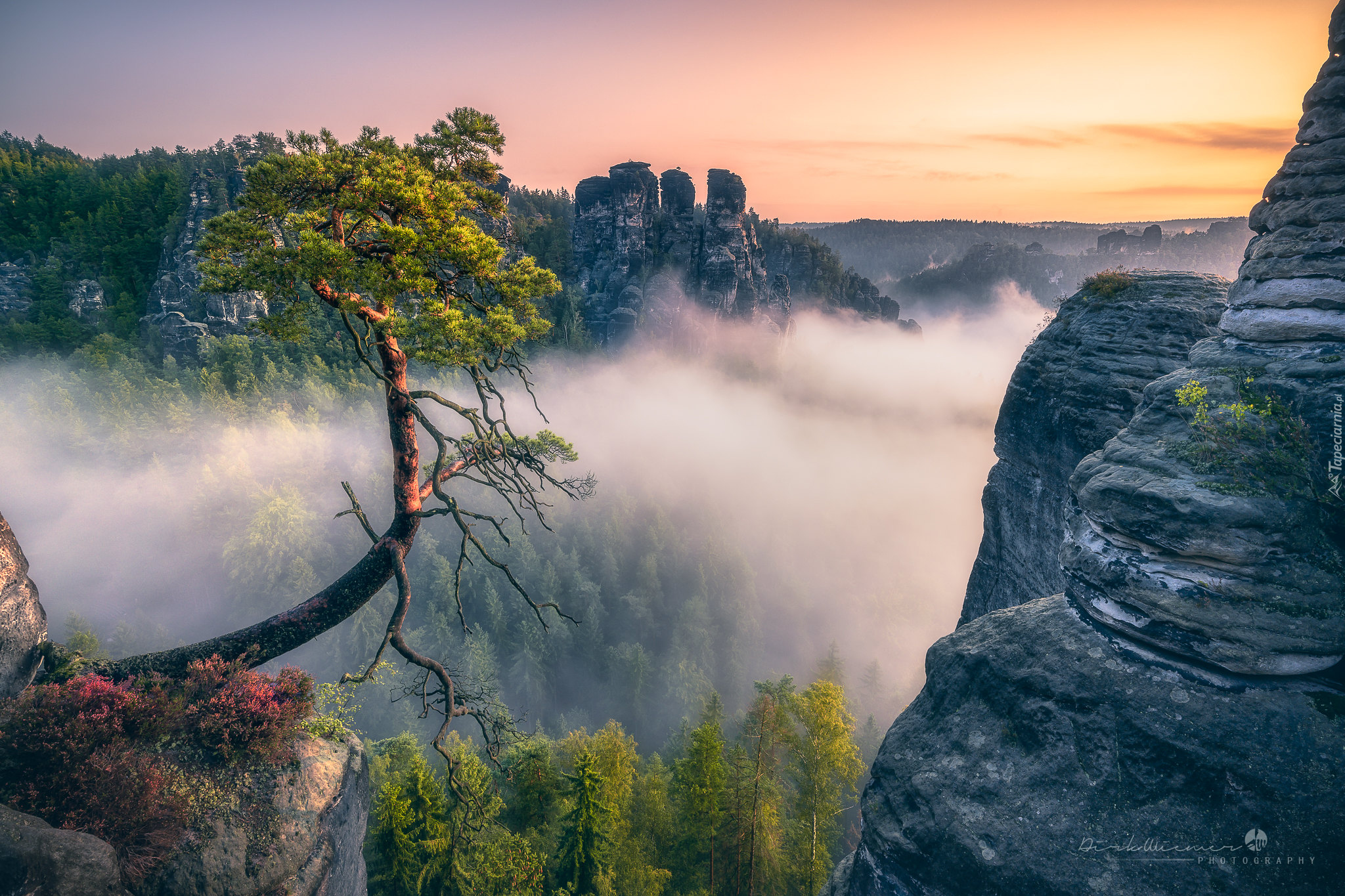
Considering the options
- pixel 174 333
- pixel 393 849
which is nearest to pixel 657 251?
pixel 174 333

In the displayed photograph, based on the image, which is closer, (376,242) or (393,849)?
(376,242)

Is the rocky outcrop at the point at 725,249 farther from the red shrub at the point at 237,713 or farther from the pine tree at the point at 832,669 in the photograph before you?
the red shrub at the point at 237,713

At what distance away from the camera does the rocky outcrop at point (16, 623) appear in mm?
6730

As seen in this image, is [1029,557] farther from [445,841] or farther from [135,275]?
[135,275]

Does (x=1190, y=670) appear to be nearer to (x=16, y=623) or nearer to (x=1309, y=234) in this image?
(x=1309, y=234)

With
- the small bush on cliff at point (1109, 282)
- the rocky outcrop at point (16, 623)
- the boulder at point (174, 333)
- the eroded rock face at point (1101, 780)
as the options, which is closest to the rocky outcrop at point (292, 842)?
the rocky outcrop at point (16, 623)

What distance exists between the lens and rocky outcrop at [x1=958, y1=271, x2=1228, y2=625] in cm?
1319

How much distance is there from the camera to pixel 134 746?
6.37 meters

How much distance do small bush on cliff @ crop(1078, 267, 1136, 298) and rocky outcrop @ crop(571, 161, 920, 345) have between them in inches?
2497

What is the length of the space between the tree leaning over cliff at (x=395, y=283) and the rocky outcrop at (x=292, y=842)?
6.42 ft

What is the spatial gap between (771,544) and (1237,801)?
82.2 meters

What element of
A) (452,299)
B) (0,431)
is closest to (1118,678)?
(452,299)

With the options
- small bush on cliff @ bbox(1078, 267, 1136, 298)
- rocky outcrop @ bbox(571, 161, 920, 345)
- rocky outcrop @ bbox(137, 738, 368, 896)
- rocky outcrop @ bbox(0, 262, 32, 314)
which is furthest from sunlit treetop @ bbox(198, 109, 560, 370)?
rocky outcrop @ bbox(0, 262, 32, 314)

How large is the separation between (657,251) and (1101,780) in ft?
259
